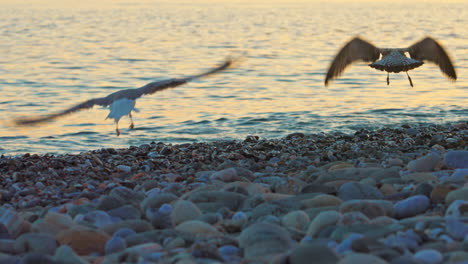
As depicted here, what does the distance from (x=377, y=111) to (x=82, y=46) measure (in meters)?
13.0

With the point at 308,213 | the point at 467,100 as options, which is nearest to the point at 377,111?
the point at 467,100

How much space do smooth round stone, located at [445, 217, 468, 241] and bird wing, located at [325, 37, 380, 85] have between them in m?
8.51

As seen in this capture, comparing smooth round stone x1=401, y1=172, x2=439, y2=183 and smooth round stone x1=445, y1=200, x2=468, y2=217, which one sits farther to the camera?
smooth round stone x1=401, y1=172, x2=439, y2=183

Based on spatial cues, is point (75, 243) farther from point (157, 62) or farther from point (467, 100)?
point (157, 62)

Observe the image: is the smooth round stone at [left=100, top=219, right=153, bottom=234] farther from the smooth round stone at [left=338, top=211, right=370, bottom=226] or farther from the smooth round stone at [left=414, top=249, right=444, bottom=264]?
Result: the smooth round stone at [left=414, top=249, right=444, bottom=264]

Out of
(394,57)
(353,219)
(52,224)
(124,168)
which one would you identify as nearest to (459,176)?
(353,219)

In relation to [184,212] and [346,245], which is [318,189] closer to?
[184,212]

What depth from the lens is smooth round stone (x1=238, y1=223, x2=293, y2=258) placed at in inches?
160

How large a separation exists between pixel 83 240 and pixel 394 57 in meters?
8.50

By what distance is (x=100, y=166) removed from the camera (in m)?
8.27

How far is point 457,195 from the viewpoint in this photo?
16.1 ft

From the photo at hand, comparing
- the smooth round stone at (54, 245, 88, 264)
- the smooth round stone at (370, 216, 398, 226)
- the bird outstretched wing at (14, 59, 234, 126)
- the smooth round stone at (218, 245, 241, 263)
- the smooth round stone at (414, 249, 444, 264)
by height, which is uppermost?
the bird outstretched wing at (14, 59, 234, 126)

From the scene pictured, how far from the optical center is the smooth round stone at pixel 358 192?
A: 5.33m

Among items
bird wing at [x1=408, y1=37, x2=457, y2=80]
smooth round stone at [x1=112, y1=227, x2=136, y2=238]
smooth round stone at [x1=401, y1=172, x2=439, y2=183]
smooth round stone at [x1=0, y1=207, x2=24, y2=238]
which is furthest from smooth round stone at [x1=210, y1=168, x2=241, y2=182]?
bird wing at [x1=408, y1=37, x2=457, y2=80]
